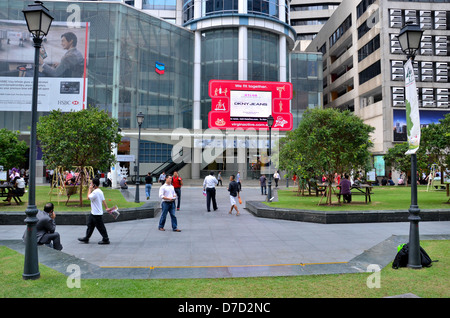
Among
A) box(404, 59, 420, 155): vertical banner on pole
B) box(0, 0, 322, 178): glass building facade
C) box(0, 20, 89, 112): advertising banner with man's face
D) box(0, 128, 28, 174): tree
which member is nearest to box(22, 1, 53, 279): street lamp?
box(404, 59, 420, 155): vertical banner on pole

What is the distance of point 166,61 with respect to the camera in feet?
140

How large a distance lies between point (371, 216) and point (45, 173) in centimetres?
3702

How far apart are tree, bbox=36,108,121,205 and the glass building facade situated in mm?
25262

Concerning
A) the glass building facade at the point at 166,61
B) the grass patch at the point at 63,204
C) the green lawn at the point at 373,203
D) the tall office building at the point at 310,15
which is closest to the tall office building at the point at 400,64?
the glass building facade at the point at 166,61

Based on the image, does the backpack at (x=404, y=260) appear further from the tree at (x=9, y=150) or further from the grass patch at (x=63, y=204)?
the tree at (x=9, y=150)

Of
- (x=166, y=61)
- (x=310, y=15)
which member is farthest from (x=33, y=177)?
(x=310, y=15)

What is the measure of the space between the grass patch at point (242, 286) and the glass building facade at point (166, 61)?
1378 inches

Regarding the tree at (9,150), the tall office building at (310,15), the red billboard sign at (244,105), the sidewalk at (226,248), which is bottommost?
the sidewalk at (226,248)

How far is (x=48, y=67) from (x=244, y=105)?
22.4m

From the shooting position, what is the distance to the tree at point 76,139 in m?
13.1

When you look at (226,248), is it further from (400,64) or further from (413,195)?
(400,64)
